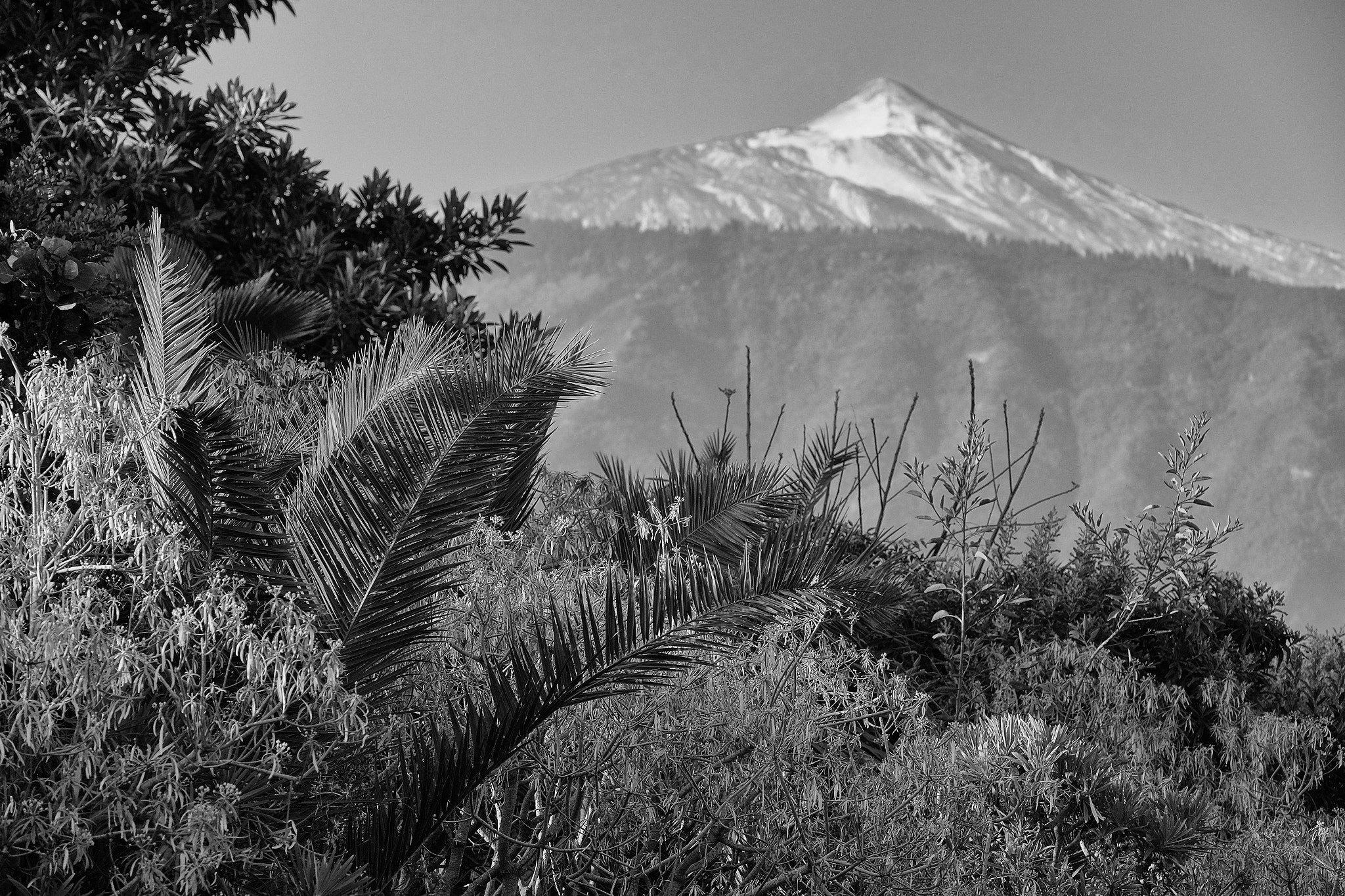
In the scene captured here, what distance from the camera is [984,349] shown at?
10231 centimetres

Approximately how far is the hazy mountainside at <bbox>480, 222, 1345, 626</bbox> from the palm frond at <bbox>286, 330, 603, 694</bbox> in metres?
85.2

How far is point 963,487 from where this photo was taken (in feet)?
27.0

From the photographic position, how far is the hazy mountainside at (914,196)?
142 meters

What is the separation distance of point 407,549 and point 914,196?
152129 mm

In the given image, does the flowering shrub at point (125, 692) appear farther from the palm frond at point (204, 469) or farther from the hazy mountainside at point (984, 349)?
the hazy mountainside at point (984, 349)

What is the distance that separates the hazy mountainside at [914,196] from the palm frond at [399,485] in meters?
125

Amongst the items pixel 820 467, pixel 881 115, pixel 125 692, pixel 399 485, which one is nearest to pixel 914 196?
pixel 881 115

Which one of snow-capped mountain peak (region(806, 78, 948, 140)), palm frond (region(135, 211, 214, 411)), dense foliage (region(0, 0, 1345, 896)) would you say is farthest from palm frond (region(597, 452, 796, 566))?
snow-capped mountain peak (region(806, 78, 948, 140))

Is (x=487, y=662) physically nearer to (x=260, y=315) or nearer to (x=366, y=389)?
(x=366, y=389)

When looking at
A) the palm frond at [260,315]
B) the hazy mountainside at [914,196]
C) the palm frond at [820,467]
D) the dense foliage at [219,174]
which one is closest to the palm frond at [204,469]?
the palm frond at [260,315]

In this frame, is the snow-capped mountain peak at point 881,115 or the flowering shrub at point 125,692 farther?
the snow-capped mountain peak at point 881,115

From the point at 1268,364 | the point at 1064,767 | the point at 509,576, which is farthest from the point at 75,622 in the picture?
the point at 1268,364

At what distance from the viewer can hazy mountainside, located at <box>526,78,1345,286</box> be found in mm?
141750

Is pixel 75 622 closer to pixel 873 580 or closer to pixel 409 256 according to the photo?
pixel 873 580
